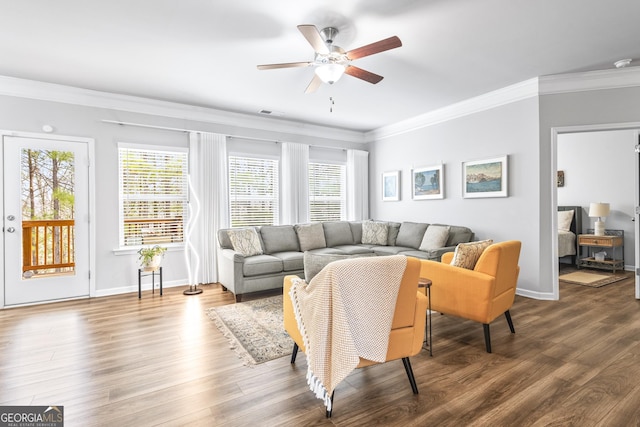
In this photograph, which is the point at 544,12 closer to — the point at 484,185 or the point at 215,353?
the point at 484,185

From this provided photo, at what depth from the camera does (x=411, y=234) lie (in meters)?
5.57

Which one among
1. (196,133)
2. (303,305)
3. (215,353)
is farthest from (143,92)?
(303,305)

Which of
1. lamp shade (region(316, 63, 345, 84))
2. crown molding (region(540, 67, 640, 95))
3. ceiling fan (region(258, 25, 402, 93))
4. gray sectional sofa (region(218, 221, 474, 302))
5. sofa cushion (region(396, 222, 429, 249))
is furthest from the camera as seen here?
sofa cushion (region(396, 222, 429, 249))

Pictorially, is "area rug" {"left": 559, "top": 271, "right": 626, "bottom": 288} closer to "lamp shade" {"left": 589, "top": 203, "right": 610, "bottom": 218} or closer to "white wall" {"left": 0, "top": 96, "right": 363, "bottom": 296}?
"lamp shade" {"left": 589, "top": 203, "right": 610, "bottom": 218}

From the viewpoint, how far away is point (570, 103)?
4125mm

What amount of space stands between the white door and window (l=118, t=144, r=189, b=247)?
48 centimetres

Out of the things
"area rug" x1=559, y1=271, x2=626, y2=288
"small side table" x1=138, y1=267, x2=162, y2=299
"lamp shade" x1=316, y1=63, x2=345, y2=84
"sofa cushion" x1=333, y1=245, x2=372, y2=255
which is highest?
"lamp shade" x1=316, y1=63, x2=345, y2=84

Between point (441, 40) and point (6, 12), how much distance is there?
3.87 m

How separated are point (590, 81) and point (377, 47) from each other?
3.33m

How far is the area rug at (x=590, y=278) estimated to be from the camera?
5.05m

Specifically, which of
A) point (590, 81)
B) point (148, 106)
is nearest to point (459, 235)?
point (590, 81)

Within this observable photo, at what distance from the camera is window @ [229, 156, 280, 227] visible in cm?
569

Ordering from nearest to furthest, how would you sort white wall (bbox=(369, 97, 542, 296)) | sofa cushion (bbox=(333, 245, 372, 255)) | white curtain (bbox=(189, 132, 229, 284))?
white wall (bbox=(369, 97, 542, 296))
white curtain (bbox=(189, 132, 229, 284))
sofa cushion (bbox=(333, 245, 372, 255))

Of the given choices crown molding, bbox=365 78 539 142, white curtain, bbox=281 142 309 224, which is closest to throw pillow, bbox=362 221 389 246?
white curtain, bbox=281 142 309 224
